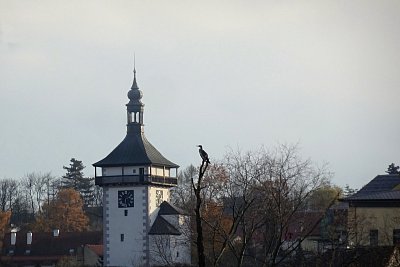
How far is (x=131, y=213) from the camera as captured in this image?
2689 inches

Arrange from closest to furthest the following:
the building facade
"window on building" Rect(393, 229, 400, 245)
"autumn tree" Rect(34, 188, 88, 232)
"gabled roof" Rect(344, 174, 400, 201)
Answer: "window on building" Rect(393, 229, 400, 245) < the building facade < "gabled roof" Rect(344, 174, 400, 201) < "autumn tree" Rect(34, 188, 88, 232)

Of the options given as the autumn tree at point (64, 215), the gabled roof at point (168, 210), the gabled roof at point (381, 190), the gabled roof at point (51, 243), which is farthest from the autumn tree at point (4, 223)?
the gabled roof at point (381, 190)

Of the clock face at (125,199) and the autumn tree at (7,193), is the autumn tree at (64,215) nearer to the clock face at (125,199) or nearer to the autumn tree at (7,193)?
the autumn tree at (7,193)

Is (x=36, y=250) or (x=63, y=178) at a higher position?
(x=63, y=178)

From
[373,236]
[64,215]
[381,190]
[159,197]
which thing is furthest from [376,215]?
[64,215]

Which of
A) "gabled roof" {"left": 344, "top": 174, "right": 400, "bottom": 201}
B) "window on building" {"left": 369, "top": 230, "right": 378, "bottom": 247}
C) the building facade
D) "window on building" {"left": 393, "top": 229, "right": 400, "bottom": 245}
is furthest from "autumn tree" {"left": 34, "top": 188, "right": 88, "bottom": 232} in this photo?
"window on building" {"left": 393, "top": 229, "right": 400, "bottom": 245}

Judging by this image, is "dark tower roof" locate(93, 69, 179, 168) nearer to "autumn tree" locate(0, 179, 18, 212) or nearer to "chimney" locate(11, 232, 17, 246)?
"chimney" locate(11, 232, 17, 246)

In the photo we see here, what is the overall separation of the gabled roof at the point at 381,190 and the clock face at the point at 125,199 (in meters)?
21.4

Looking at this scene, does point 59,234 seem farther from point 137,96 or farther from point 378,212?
point 378,212

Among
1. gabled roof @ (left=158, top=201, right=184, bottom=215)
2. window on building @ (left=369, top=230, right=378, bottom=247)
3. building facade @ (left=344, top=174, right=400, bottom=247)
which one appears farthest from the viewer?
gabled roof @ (left=158, top=201, right=184, bottom=215)

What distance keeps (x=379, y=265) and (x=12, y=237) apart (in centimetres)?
5054

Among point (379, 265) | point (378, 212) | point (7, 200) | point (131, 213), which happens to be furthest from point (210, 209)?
point (7, 200)

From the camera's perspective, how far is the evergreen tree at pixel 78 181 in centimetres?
10988

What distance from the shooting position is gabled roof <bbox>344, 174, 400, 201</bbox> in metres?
46.2
